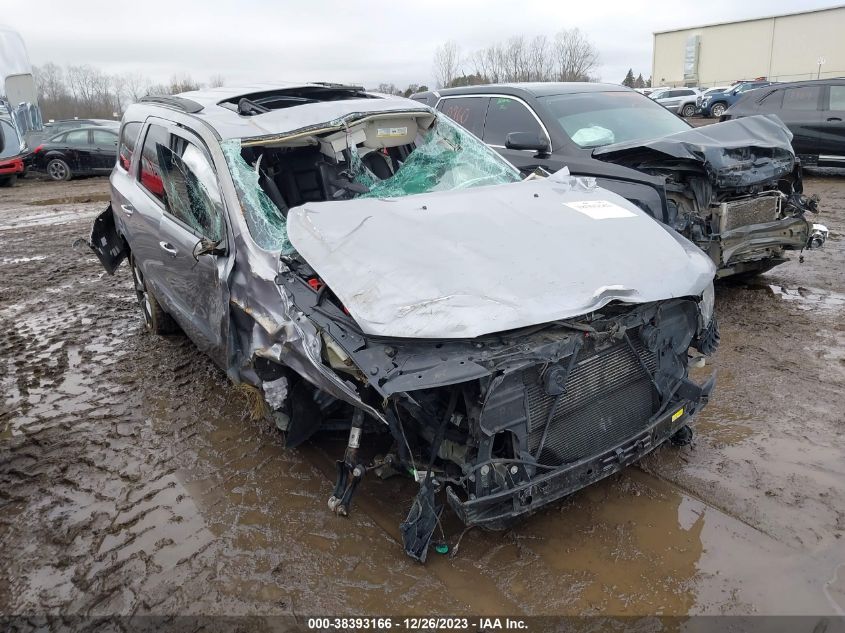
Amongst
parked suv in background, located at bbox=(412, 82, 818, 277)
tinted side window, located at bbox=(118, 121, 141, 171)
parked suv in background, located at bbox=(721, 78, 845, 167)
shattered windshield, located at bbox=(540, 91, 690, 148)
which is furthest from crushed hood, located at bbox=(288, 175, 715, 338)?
parked suv in background, located at bbox=(721, 78, 845, 167)

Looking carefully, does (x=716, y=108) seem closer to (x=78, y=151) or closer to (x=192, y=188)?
(x=78, y=151)

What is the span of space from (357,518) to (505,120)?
185 inches

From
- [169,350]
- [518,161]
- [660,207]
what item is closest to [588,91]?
[518,161]

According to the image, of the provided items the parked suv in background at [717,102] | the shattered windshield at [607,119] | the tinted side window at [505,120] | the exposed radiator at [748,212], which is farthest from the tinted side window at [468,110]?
the parked suv in background at [717,102]

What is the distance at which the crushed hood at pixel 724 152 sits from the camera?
5168mm

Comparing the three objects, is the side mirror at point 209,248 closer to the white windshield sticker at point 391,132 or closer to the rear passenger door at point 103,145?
the white windshield sticker at point 391,132

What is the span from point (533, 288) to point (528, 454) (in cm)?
71

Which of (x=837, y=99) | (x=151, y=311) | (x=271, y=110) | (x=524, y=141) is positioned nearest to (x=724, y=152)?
(x=524, y=141)

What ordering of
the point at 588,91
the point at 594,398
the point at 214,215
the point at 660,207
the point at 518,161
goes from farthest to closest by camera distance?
the point at 588,91, the point at 518,161, the point at 660,207, the point at 214,215, the point at 594,398

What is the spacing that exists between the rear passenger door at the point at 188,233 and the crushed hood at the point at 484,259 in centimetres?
60

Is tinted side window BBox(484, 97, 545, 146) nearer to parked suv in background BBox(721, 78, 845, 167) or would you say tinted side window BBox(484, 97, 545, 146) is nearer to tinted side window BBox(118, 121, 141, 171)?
tinted side window BBox(118, 121, 141, 171)

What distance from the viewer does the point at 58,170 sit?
17.4 m

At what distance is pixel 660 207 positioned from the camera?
5.12m

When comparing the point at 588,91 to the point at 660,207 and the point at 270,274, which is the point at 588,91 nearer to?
the point at 660,207
